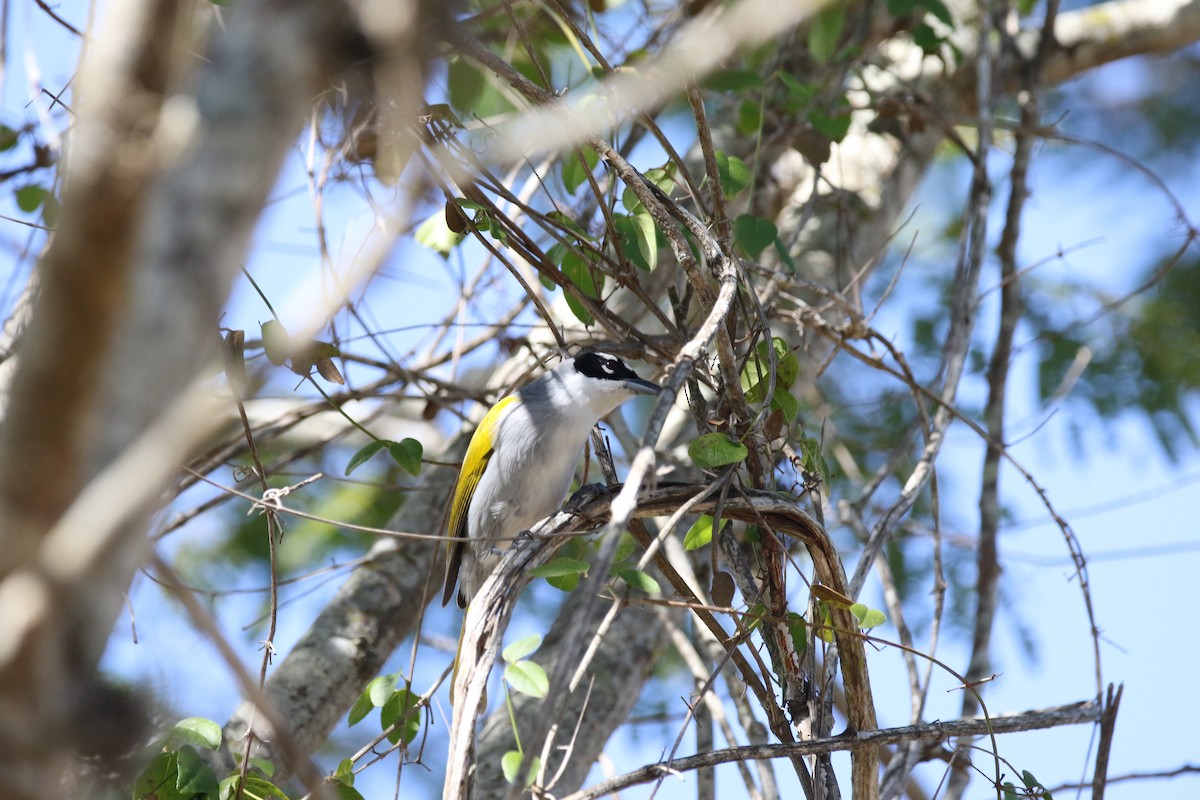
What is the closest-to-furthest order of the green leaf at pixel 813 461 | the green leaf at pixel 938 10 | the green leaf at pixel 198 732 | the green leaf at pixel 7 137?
the green leaf at pixel 198 732 → the green leaf at pixel 813 461 → the green leaf at pixel 7 137 → the green leaf at pixel 938 10

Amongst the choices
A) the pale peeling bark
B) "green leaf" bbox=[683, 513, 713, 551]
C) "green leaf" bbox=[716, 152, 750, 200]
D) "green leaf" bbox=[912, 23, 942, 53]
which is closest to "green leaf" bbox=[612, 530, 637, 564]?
"green leaf" bbox=[683, 513, 713, 551]

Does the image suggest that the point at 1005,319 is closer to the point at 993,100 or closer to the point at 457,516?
the point at 993,100

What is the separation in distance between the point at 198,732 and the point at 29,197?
7.76 ft

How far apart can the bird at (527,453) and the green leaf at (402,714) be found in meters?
1.00

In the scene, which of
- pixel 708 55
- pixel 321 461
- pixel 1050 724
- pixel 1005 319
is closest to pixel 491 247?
pixel 708 55

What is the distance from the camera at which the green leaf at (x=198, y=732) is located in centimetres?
221

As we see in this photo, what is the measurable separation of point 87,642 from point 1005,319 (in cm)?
413

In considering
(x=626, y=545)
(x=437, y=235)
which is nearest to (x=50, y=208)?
(x=437, y=235)

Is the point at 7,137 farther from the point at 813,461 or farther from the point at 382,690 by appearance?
the point at 813,461

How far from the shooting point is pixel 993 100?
4508mm

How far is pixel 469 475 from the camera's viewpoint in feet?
12.2

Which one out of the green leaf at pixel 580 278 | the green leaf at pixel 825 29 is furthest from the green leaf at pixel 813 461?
the green leaf at pixel 825 29

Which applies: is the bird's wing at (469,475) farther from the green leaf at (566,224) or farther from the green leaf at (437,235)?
the green leaf at (566,224)

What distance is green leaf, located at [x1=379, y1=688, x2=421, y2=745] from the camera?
248cm
